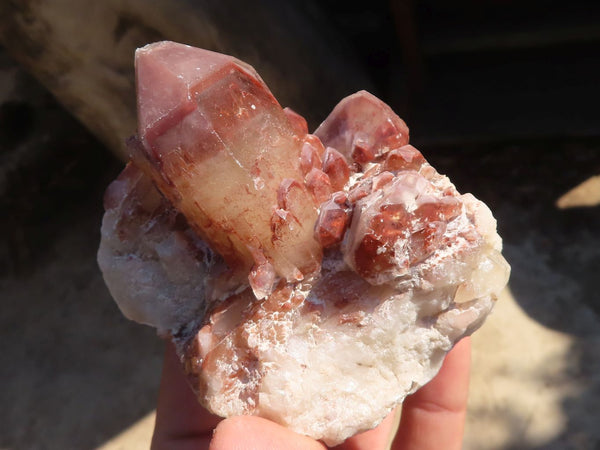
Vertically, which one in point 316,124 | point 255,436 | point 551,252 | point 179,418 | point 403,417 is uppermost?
point 255,436

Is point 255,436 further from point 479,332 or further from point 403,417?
point 479,332

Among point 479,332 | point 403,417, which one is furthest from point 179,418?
point 479,332

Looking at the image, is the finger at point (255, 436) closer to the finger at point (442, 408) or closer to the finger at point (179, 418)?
the finger at point (179, 418)

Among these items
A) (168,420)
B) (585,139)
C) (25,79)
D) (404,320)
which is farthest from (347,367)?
(25,79)

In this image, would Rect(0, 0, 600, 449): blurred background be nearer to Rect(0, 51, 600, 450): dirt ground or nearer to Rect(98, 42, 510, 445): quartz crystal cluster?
Rect(0, 51, 600, 450): dirt ground

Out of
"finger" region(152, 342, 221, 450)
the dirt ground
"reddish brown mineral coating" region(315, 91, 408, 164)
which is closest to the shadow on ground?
the dirt ground

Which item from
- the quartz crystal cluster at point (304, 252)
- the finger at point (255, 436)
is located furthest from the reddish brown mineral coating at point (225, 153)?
the finger at point (255, 436)

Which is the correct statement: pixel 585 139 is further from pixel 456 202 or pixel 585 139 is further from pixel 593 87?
pixel 456 202
